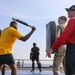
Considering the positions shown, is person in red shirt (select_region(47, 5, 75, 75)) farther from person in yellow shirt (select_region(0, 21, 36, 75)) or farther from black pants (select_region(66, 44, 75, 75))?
person in yellow shirt (select_region(0, 21, 36, 75))

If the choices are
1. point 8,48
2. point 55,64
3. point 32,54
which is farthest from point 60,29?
point 32,54

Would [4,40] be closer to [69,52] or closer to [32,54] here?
[69,52]

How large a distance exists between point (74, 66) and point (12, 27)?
3.01m

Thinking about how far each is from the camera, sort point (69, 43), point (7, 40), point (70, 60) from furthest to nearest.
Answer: point (7, 40) < point (69, 43) < point (70, 60)

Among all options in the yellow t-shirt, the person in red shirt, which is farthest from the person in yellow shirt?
the person in red shirt

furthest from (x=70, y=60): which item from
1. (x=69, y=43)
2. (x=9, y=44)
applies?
(x=9, y=44)

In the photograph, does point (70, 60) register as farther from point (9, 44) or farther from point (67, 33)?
point (9, 44)

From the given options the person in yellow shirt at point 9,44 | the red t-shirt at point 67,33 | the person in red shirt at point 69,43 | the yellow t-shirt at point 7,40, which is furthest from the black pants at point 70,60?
the yellow t-shirt at point 7,40

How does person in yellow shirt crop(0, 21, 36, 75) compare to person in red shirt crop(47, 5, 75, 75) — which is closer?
person in red shirt crop(47, 5, 75, 75)

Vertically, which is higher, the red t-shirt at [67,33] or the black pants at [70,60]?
the red t-shirt at [67,33]

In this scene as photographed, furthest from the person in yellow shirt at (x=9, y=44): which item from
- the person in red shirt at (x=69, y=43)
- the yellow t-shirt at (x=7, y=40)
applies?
the person in red shirt at (x=69, y=43)

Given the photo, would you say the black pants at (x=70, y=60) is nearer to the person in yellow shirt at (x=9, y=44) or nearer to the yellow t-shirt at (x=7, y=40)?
the person in yellow shirt at (x=9, y=44)

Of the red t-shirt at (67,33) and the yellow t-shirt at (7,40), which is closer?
the red t-shirt at (67,33)

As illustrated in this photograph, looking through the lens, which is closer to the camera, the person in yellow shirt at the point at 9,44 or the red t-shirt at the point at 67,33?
the red t-shirt at the point at 67,33
